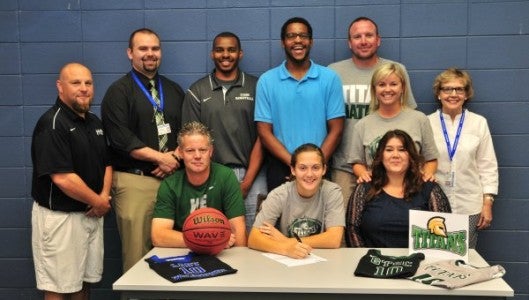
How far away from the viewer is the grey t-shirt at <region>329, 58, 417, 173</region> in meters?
3.87

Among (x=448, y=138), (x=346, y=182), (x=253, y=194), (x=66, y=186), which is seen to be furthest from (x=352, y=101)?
(x=66, y=186)

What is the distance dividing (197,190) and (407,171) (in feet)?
4.17

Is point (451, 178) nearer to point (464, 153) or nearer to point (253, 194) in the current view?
point (464, 153)

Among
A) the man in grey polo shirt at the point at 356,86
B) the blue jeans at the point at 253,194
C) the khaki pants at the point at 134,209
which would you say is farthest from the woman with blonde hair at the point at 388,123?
the khaki pants at the point at 134,209

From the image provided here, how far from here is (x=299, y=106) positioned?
3.75m

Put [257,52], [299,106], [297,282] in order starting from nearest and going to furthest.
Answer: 1. [297,282]
2. [299,106]
3. [257,52]

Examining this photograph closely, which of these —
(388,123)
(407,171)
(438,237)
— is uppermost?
(388,123)

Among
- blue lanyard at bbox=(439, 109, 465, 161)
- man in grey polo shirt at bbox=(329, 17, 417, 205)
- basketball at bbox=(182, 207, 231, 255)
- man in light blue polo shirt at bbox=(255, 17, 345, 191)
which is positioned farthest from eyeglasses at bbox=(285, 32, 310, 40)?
basketball at bbox=(182, 207, 231, 255)

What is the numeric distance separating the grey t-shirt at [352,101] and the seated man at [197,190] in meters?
0.88

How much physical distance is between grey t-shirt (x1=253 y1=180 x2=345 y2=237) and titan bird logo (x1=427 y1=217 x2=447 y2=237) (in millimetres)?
555

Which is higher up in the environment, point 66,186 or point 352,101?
point 352,101

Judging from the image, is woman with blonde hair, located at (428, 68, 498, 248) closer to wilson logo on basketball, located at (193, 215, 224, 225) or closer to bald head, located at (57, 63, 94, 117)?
wilson logo on basketball, located at (193, 215, 224, 225)

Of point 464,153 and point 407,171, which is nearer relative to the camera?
point 407,171

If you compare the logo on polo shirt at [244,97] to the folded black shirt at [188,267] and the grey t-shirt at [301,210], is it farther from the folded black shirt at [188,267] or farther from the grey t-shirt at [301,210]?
the folded black shirt at [188,267]
